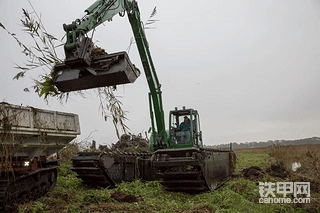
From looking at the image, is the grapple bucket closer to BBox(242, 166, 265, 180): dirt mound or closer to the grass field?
the grass field

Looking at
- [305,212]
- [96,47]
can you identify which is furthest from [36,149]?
[305,212]

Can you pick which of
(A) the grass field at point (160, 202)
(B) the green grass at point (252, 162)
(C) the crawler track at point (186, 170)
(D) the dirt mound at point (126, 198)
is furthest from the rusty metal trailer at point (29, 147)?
(B) the green grass at point (252, 162)

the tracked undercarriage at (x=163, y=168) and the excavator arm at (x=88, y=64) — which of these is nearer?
the excavator arm at (x=88, y=64)

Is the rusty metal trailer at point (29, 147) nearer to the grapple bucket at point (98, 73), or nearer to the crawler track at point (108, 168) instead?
the crawler track at point (108, 168)

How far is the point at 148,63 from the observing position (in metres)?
8.48

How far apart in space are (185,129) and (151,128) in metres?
1.10

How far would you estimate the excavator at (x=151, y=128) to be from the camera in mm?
5383

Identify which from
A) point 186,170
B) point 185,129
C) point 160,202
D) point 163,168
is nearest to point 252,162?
point 185,129

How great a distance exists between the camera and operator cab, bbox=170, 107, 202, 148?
8797 mm

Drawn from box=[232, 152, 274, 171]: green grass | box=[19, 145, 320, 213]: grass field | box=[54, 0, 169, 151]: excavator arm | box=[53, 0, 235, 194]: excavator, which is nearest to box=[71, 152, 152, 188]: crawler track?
box=[53, 0, 235, 194]: excavator

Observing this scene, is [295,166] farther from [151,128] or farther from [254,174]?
[151,128]

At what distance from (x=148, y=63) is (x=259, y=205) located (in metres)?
4.93

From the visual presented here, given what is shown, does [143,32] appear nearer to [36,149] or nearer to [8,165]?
[36,149]

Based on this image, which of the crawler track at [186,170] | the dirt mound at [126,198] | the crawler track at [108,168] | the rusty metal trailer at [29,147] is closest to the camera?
the rusty metal trailer at [29,147]
